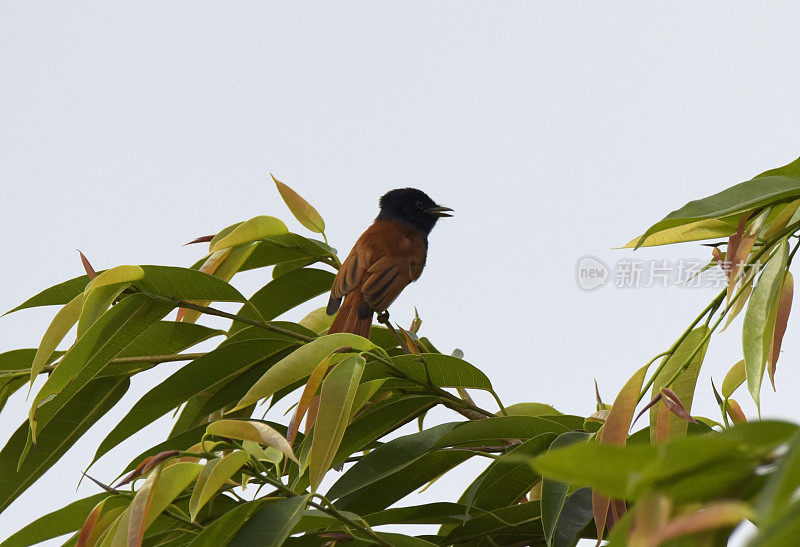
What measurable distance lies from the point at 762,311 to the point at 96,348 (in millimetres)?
1163

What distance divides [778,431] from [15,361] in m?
1.70

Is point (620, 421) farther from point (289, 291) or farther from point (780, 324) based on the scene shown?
point (289, 291)

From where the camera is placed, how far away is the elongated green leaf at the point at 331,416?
3.93 feet

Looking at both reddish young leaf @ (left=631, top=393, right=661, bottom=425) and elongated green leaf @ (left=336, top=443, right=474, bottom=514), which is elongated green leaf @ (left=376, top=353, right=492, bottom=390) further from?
reddish young leaf @ (left=631, top=393, right=661, bottom=425)

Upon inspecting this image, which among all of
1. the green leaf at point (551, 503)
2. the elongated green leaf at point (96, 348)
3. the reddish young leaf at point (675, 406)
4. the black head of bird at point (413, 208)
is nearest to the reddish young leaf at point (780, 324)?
the reddish young leaf at point (675, 406)

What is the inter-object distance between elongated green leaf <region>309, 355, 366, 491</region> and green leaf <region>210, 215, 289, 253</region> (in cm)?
60

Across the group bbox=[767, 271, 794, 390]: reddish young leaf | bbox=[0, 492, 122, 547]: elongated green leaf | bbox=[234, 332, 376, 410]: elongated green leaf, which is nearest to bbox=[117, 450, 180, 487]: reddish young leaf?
bbox=[234, 332, 376, 410]: elongated green leaf

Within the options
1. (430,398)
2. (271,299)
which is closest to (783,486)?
(430,398)

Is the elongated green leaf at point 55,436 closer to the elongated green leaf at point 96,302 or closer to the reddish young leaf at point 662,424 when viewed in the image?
the elongated green leaf at point 96,302

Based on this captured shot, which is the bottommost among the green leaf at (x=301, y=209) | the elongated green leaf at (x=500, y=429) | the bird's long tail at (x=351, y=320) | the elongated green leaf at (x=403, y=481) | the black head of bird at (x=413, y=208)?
the elongated green leaf at (x=403, y=481)

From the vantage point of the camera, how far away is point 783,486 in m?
0.48

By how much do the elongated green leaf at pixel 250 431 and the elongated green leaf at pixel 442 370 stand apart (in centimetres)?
40

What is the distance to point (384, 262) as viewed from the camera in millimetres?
2953

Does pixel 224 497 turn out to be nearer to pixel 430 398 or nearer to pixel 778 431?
pixel 430 398
